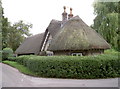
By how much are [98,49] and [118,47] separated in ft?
11.5

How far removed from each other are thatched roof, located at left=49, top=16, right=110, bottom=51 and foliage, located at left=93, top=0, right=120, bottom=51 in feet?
7.16

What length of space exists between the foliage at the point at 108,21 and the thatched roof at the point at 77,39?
218 centimetres

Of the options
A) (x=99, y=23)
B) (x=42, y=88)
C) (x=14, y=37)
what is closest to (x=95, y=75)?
(x=42, y=88)

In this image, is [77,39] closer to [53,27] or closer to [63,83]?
[63,83]

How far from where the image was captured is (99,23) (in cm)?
2234

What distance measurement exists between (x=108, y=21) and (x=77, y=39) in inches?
228

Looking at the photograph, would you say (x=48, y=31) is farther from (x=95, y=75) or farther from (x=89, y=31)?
(x=95, y=75)

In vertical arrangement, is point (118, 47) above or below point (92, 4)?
below

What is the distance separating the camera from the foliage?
62.1ft

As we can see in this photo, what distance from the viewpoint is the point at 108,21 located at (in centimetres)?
2002

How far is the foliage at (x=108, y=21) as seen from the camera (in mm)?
18922

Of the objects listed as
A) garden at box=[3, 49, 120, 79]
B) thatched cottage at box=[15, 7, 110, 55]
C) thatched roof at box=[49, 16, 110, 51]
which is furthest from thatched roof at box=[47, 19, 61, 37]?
garden at box=[3, 49, 120, 79]

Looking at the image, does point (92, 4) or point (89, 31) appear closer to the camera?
point (89, 31)

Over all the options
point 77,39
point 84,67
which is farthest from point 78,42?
point 84,67
